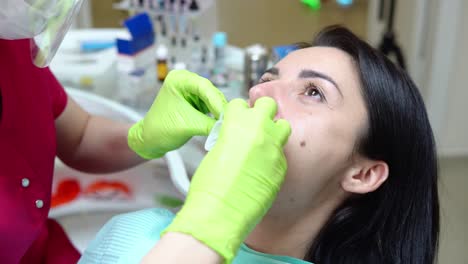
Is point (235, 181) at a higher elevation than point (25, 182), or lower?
higher

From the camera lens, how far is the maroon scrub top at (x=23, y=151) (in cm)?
92

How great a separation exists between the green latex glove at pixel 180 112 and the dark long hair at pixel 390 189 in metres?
0.27

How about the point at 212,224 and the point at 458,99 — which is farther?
the point at 458,99

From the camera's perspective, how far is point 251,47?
171 cm

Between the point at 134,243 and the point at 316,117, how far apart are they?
414 millimetres

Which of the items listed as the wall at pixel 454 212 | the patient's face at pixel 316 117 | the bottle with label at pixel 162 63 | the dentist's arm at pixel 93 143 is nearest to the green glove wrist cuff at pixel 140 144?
the dentist's arm at pixel 93 143

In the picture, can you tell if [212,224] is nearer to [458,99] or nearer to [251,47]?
[251,47]

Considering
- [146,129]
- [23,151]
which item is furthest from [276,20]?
[23,151]

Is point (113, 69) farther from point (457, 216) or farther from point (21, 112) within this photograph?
point (457, 216)

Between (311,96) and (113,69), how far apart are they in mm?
922

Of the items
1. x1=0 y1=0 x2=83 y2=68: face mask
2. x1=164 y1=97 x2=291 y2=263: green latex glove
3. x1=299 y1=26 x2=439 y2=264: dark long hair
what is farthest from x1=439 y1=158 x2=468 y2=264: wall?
x1=0 y1=0 x2=83 y2=68: face mask

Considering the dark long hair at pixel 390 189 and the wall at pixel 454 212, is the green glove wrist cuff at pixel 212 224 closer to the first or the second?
the dark long hair at pixel 390 189

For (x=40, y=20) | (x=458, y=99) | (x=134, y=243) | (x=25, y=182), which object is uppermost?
(x=40, y=20)

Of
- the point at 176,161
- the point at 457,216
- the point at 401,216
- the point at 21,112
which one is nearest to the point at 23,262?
the point at 21,112
